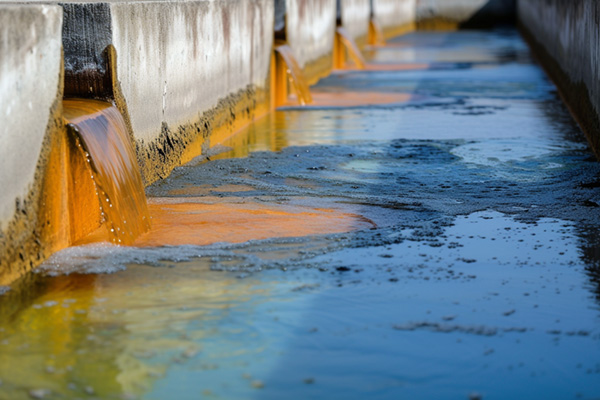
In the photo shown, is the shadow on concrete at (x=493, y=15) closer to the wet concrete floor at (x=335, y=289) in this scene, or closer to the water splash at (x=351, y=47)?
the water splash at (x=351, y=47)

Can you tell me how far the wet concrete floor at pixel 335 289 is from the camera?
3256mm

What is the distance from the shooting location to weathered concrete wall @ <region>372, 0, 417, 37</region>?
23594mm

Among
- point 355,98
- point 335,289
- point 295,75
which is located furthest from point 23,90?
point 355,98

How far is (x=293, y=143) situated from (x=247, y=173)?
1.48 m

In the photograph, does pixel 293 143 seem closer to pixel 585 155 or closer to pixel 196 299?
pixel 585 155

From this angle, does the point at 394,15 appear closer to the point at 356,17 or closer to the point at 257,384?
the point at 356,17

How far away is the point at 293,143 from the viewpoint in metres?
8.14

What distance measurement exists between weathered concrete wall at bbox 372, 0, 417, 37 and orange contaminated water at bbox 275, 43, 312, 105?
11665mm

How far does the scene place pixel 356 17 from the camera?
768 inches

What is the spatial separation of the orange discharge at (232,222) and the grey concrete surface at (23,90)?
0.78m

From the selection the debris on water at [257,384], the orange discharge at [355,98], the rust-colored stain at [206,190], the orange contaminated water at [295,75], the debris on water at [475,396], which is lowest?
the debris on water at [475,396]

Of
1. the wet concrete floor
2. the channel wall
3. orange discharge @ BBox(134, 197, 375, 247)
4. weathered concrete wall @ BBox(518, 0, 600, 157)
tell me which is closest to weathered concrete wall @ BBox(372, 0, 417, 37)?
weathered concrete wall @ BBox(518, 0, 600, 157)

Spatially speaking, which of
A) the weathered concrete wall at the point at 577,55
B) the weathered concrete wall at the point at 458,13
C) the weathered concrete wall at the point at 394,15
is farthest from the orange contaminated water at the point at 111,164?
the weathered concrete wall at the point at 458,13

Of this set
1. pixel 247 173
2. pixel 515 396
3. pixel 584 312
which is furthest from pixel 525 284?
pixel 247 173
